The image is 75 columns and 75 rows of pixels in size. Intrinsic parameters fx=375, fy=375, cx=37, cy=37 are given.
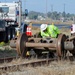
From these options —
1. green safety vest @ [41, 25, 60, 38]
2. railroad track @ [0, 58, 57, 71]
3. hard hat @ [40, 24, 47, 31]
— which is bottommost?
railroad track @ [0, 58, 57, 71]

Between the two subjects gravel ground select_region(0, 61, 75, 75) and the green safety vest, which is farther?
the green safety vest

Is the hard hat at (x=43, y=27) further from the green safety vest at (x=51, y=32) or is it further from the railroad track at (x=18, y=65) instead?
the railroad track at (x=18, y=65)

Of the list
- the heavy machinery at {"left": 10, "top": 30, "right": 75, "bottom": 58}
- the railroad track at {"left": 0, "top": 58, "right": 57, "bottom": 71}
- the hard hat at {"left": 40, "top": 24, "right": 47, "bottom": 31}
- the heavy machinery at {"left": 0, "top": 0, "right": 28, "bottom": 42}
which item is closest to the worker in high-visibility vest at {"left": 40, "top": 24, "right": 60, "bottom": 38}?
the hard hat at {"left": 40, "top": 24, "right": 47, "bottom": 31}

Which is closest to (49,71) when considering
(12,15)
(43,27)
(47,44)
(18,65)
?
(18,65)

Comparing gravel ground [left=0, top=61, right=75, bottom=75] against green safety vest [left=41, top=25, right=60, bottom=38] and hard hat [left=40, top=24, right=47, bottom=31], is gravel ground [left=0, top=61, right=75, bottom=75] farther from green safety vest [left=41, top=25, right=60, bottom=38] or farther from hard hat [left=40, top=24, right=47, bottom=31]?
hard hat [left=40, top=24, right=47, bottom=31]

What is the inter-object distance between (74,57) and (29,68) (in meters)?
3.88

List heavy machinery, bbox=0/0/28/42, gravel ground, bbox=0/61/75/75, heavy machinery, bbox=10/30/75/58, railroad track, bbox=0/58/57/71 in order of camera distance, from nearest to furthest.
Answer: gravel ground, bbox=0/61/75/75 → railroad track, bbox=0/58/57/71 → heavy machinery, bbox=10/30/75/58 → heavy machinery, bbox=0/0/28/42

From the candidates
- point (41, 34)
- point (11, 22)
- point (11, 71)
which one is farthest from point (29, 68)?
point (11, 22)

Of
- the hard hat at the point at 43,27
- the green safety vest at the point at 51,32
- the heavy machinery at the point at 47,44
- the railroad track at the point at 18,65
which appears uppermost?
the hard hat at the point at 43,27

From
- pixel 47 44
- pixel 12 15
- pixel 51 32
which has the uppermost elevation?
pixel 51 32

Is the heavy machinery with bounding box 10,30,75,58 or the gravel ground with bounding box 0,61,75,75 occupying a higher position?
the heavy machinery with bounding box 10,30,75,58

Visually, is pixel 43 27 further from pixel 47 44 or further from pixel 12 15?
pixel 12 15

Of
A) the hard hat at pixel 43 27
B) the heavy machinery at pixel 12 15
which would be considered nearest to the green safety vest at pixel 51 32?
the hard hat at pixel 43 27

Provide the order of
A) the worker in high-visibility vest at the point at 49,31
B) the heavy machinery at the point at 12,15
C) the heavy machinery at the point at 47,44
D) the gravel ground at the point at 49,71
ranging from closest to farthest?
1. the gravel ground at the point at 49,71
2. the heavy machinery at the point at 47,44
3. the worker in high-visibility vest at the point at 49,31
4. the heavy machinery at the point at 12,15
